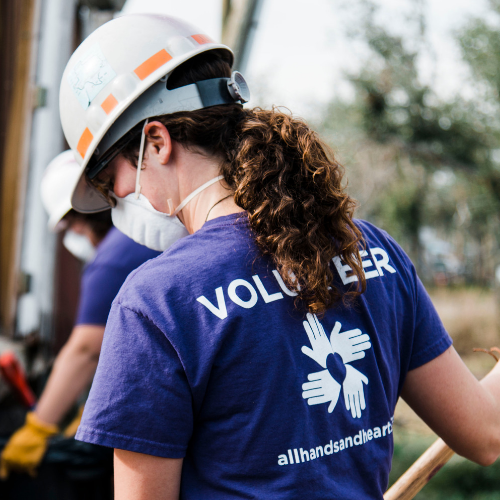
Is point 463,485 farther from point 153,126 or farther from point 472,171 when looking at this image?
point 472,171

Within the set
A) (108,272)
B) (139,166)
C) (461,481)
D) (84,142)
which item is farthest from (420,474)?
(461,481)

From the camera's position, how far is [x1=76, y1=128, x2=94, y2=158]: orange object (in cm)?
127

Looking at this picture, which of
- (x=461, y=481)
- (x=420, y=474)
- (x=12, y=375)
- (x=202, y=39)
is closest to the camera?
(x=202, y=39)

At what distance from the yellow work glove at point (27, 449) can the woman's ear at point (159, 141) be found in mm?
1872

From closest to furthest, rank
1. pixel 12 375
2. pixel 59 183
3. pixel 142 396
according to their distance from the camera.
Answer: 1. pixel 142 396
2. pixel 12 375
3. pixel 59 183

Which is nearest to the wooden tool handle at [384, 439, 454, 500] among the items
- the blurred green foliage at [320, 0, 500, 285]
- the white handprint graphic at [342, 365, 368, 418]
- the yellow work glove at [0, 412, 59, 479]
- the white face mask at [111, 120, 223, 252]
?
the white handprint graphic at [342, 365, 368, 418]

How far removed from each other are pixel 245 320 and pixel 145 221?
0.50 metres

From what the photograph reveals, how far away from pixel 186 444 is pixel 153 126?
0.67 m

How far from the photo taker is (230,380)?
2.93 feet

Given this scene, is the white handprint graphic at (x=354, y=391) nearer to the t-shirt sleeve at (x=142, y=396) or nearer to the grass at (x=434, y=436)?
the t-shirt sleeve at (x=142, y=396)

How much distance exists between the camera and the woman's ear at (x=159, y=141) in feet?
3.68

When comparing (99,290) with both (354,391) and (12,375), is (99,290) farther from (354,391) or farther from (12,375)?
(354,391)

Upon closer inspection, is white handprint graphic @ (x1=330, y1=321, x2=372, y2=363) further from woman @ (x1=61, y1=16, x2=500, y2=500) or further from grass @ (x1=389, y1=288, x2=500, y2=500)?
grass @ (x1=389, y1=288, x2=500, y2=500)

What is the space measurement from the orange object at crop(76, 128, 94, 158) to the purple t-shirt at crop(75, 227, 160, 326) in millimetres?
931
